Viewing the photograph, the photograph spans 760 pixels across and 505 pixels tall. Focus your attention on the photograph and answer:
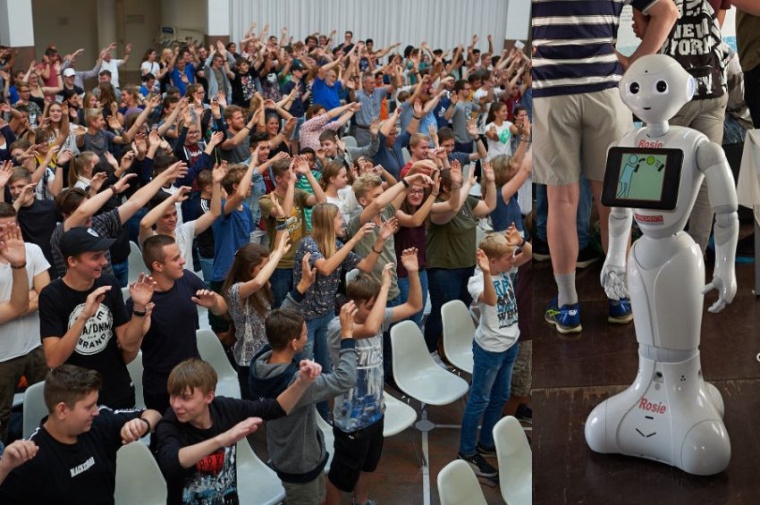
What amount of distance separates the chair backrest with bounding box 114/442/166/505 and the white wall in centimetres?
1275

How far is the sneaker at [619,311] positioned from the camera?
49.4 inches

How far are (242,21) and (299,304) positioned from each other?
12.2 metres

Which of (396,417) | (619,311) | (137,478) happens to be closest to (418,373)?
(396,417)

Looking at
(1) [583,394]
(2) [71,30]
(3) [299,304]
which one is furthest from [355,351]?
(2) [71,30]

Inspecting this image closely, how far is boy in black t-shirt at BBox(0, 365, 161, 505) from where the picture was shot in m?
2.13

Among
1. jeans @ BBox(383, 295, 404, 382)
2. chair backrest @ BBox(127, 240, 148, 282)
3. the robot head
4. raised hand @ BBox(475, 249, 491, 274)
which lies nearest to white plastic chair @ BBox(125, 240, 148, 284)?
chair backrest @ BBox(127, 240, 148, 282)

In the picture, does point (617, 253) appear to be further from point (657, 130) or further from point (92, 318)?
point (92, 318)

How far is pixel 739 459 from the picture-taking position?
110 cm

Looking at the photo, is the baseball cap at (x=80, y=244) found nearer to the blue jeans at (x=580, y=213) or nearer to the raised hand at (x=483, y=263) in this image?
the raised hand at (x=483, y=263)

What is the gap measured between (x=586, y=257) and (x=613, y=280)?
0.05m

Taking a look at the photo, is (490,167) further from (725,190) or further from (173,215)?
(725,190)

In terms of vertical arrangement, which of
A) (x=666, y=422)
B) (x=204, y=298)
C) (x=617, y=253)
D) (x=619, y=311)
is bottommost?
(x=204, y=298)

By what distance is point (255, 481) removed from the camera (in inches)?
112

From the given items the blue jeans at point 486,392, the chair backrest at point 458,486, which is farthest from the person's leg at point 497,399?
the chair backrest at point 458,486
